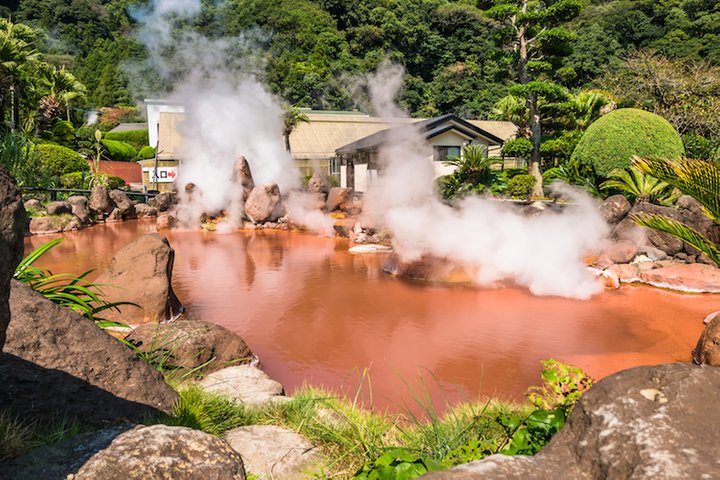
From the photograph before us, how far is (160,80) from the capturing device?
47.3m

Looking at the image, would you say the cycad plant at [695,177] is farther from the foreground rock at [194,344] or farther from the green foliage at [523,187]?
the green foliage at [523,187]

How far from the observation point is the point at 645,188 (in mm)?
15914

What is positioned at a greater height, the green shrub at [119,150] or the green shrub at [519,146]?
the green shrub at [119,150]

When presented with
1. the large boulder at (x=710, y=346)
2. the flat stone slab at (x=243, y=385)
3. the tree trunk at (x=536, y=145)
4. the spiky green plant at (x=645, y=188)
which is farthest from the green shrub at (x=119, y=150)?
the large boulder at (x=710, y=346)

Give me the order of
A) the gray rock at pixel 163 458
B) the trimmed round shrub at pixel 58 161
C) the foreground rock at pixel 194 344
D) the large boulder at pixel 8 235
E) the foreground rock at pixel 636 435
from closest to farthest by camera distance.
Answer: the foreground rock at pixel 636 435 → the large boulder at pixel 8 235 → the gray rock at pixel 163 458 → the foreground rock at pixel 194 344 → the trimmed round shrub at pixel 58 161

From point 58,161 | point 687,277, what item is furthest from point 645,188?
point 58,161

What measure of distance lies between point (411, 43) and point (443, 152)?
22707 millimetres

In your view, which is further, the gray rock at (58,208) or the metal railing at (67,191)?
the metal railing at (67,191)

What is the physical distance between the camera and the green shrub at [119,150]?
4153cm

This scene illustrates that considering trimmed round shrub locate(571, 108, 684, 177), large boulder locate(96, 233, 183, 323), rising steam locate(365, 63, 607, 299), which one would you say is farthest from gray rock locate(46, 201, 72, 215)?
trimmed round shrub locate(571, 108, 684, 177)

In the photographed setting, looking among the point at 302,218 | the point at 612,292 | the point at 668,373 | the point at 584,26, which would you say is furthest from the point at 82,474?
the point at 584,26

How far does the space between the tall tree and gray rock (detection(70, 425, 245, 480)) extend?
786 inches

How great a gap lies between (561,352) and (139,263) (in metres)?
6.70

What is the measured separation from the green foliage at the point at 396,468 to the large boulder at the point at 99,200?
22774 mm
